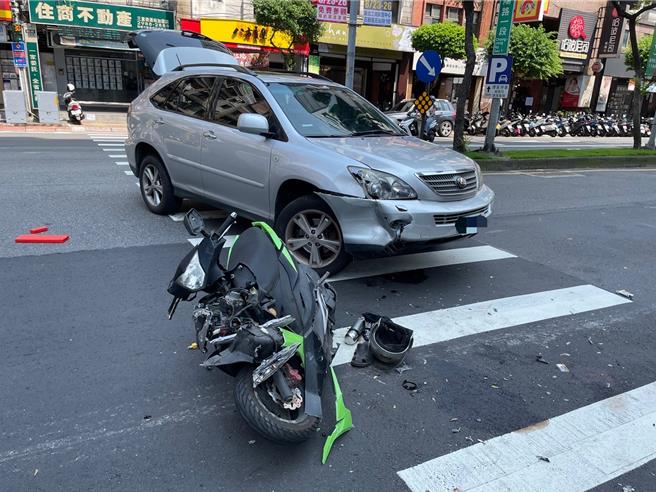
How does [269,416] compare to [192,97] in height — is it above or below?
below

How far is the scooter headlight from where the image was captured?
9.29 feet

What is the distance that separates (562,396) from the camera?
346 centimetres

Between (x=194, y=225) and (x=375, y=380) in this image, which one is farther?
(x=375, y=380)

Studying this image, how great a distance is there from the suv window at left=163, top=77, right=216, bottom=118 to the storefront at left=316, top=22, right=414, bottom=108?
896 inches

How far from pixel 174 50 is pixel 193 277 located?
659cm

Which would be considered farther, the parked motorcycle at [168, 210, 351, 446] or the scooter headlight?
the scooter headlight

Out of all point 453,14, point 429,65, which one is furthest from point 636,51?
point 453,14

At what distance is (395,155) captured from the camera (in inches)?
201

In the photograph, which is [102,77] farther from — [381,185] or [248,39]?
[381,185]

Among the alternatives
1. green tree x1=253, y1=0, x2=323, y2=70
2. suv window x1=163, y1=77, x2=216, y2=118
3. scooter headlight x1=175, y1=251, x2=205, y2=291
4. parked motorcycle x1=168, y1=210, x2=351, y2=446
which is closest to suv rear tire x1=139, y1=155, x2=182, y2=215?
suv window x1=163, y1=77, x2=216, y2=118

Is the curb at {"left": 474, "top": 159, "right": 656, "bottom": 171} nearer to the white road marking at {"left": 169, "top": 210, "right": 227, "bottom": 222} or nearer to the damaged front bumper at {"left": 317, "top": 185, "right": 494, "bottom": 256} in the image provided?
the white road marking at {"left": 169, "top": 210, "right": 227, "bottom": 222}

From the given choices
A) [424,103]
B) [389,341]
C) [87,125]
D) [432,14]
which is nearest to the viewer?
[389,341]

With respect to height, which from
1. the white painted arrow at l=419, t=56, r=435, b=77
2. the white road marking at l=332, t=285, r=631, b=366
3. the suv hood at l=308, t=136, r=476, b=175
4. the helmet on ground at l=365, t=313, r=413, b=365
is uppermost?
the white painted arrow at l=419, t=56, r=435, b=77

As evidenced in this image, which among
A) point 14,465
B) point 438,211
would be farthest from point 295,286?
point 438,211
